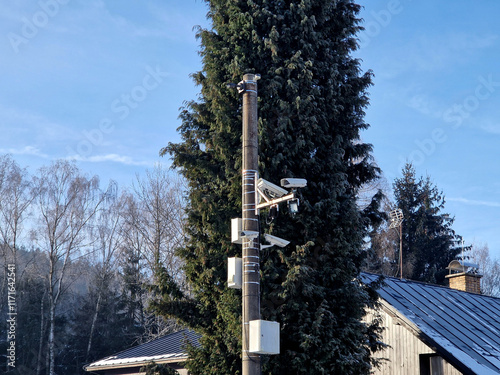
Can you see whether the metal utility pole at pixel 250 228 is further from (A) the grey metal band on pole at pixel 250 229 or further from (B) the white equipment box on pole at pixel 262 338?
(B) the white equipment box on pole at pixel 262 338

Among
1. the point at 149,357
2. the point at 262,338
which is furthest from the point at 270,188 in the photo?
the point at 149,357

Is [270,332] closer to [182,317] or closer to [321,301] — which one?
[321,301]

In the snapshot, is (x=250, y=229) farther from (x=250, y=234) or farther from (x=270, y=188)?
(x=270, y=188)

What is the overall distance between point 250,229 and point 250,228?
16 mm

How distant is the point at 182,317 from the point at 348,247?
375cm

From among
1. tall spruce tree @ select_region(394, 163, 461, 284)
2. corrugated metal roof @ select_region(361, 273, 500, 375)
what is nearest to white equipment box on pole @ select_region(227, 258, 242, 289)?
corrugated metal roof @ select_region(361, 273, 500, 375)

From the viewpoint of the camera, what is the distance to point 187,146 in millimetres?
13109

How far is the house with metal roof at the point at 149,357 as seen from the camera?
19.1 metres

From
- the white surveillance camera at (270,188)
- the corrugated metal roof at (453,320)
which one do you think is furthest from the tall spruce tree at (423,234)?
the white surveillance camera at (270,188)

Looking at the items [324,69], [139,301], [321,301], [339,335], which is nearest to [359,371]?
[339,335]

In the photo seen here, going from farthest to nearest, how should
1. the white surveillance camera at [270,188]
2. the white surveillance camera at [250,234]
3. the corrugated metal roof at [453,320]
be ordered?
the corrugated metal roof at [453,320] < the white surveillance camera at [270,188] < the white surveillance camera at [250,234]

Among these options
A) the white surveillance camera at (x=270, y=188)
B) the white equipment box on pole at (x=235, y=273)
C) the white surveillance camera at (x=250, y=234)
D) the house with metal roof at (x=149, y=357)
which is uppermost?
the white surveillance camera at (x=270, y=188)

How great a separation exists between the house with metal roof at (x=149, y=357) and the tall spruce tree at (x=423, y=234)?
2429cm

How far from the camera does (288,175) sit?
1201 cm
